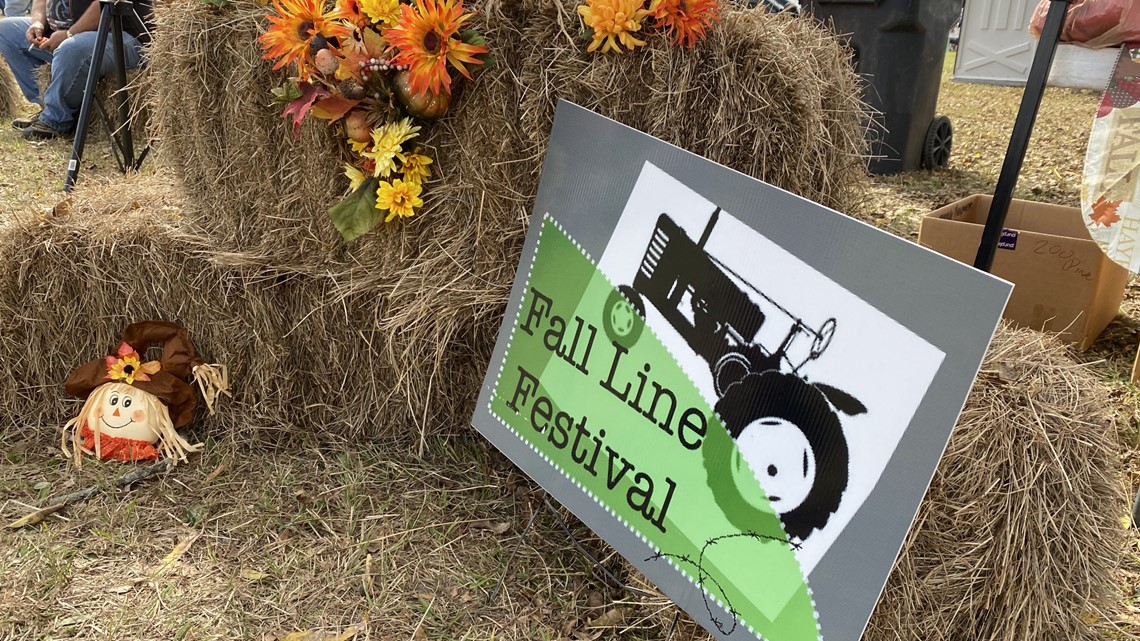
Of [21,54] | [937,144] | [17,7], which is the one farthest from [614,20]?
[17,7]

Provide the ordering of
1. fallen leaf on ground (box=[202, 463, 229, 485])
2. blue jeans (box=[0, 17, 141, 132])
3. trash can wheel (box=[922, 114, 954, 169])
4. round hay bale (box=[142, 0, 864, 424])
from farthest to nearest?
blue jeans (box=[0, 17, 141, 132]) → trash can wheel (box=[922, 114, 954, 169]) → fallen leaf on ground (box=[202, 463, 229, 485]) → round hay bale (box=[142, 0, 864, 424])

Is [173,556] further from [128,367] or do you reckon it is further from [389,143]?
[389,143]

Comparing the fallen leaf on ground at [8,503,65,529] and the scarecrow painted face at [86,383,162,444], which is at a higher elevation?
the scarecrow painted face at [86,383,162,444]

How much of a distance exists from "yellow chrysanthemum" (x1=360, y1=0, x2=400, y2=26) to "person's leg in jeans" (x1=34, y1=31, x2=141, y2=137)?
392 centimetres

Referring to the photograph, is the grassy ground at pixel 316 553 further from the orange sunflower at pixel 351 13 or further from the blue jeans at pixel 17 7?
the blue jeans at pixel 17 7

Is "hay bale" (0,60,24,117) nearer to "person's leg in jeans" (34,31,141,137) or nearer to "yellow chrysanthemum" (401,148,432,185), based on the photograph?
"person's leg in jeans" (34,31,141,137)

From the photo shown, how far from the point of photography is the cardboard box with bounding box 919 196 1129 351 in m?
2.60

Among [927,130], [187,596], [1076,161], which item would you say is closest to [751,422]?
[187,596]

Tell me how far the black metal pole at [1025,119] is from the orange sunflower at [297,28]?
149 cm

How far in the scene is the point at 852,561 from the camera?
1088mm

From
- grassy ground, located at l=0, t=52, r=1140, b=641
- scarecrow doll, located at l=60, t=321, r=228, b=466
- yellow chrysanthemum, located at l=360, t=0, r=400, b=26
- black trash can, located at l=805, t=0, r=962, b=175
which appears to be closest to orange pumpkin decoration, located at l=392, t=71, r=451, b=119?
yellow chrysanthemum, located at l=360, t=0, r=400, b=26

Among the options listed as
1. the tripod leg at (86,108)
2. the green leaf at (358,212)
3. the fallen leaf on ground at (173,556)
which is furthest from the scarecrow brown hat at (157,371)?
the tripod leg at (86,108)

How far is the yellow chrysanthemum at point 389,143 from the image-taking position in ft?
5.80

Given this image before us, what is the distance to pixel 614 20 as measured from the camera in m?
1.58
